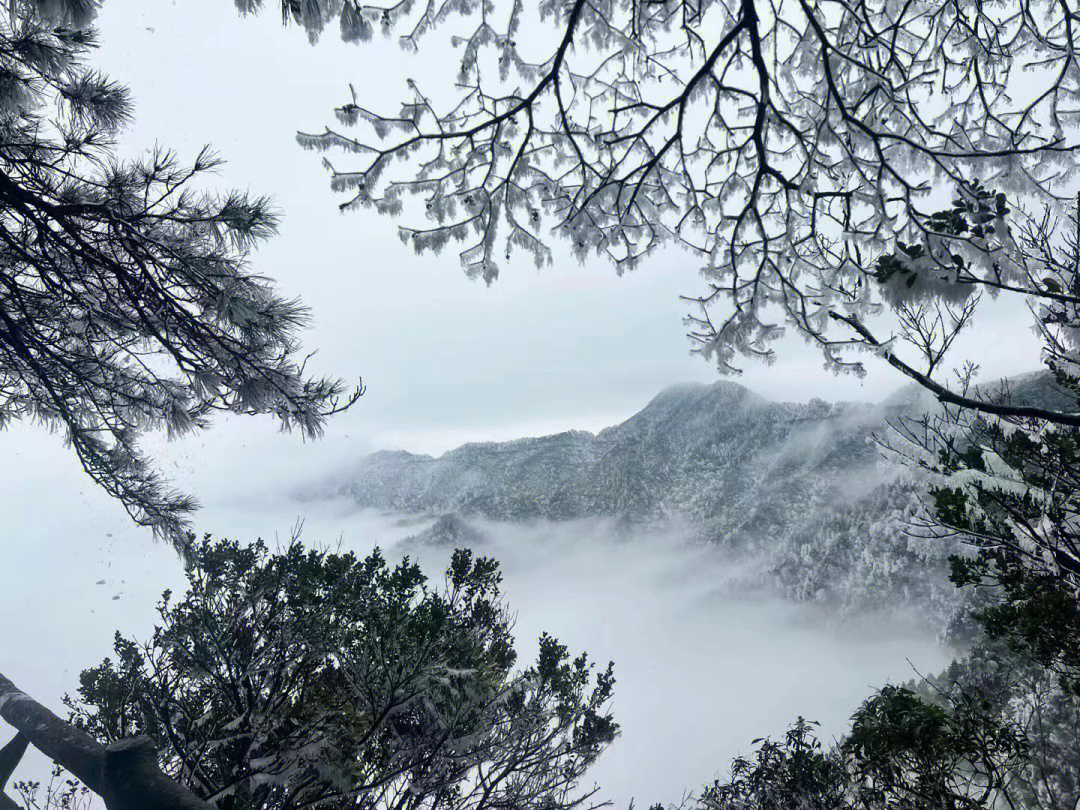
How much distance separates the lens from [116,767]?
1.66 meters

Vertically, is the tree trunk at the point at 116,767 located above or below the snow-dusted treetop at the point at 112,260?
below

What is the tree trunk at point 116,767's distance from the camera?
157 cm

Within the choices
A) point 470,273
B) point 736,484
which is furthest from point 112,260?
point 736,484

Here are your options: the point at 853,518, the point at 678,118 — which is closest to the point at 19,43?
the point at 678,118

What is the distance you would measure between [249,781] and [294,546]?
9.84ft

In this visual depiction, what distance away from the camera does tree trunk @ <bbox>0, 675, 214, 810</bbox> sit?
157 centimetres

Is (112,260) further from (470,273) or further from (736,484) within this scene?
(736,484)

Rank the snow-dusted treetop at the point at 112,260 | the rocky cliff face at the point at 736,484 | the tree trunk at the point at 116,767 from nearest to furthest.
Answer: the tree trunk at the point at 116,767
the snow-dusted treetop at the point at 112,260
the rocky cliff face at the point at 736,484

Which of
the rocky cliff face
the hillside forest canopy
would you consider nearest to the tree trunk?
the hillside forest canopy

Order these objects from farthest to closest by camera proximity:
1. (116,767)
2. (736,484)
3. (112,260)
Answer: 1. (736,484)
2. (112,260)
3. (116,767)

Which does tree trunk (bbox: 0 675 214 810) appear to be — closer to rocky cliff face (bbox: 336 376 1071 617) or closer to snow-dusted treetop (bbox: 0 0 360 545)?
snow-dusted treetop (bbox: 0 0 360 545)

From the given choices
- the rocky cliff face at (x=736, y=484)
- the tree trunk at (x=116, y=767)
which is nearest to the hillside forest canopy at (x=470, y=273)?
the tree trunk at (x=116, y=767)

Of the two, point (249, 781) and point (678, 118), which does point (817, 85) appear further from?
point (249, 781)

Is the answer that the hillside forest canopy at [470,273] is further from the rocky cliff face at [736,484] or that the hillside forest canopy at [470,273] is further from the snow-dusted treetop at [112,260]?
the rocky cliff face at [736,484]
